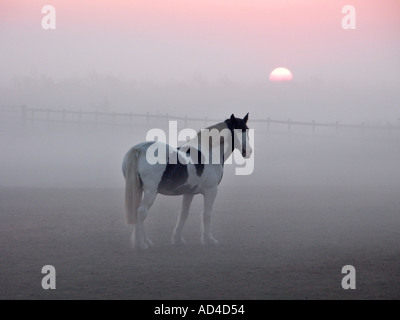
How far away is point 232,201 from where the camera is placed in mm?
16953

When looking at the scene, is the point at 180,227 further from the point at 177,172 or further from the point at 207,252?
the point at 177,172

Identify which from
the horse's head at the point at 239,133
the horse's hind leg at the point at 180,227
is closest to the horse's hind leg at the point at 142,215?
the horse's hind leg at the point at 180,227

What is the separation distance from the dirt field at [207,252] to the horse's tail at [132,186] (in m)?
0.56

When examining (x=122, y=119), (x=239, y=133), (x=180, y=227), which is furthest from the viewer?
(x=122, y=119)

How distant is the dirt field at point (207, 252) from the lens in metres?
7.70

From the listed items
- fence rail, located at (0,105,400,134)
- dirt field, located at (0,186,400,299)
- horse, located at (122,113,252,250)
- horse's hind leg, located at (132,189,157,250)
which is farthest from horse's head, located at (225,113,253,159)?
fence rail, located at (0,105,400,134)

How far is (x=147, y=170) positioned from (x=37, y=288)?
9.19 feet

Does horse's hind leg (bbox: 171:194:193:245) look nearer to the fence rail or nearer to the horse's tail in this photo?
the horse's tail

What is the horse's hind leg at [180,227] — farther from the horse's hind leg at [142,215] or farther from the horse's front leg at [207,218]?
the horse's hind leg at [142,215]

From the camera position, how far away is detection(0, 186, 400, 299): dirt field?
770 centimetres

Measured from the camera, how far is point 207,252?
1004 cm

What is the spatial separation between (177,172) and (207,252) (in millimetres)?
1162

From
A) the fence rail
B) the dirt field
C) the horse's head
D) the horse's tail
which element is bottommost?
the dirt field

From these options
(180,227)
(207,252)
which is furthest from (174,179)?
(207,252)
